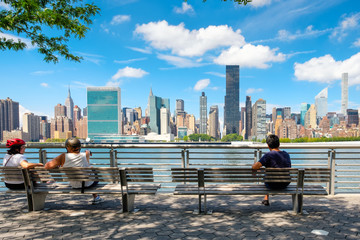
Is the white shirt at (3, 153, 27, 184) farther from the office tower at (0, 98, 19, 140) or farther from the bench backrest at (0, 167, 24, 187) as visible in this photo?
the office tower at (0, 98, 19, 140)

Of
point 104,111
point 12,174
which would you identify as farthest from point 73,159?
point 104,111

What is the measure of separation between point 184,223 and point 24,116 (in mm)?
221598

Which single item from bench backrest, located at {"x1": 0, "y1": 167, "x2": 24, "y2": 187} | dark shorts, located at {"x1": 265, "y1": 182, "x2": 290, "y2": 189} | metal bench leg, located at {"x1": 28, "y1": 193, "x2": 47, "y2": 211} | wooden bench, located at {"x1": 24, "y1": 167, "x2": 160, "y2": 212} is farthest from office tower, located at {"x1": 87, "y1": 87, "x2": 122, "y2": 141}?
dark shorts, located at {"x1": 265, "y1": 182, "x2": 290, "y2": 189}

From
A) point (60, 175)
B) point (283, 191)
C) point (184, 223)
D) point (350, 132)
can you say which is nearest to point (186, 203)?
point (184, 223)

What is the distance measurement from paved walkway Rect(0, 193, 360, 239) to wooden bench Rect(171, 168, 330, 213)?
46 cm

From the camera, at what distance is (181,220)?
4578 mm

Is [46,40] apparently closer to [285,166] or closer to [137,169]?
[137,169]

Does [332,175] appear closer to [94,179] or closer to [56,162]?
[94,179]

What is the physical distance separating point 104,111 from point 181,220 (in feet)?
562

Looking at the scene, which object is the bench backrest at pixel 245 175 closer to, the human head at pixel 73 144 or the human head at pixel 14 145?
the human head at pixel 73 144

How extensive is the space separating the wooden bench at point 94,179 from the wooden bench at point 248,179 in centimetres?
68

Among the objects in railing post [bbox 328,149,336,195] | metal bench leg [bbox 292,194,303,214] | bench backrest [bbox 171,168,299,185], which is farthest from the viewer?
railing post [bbox 328,149,336,195]

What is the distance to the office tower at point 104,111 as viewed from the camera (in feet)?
538

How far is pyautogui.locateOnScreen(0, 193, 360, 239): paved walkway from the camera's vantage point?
12.9 ft
